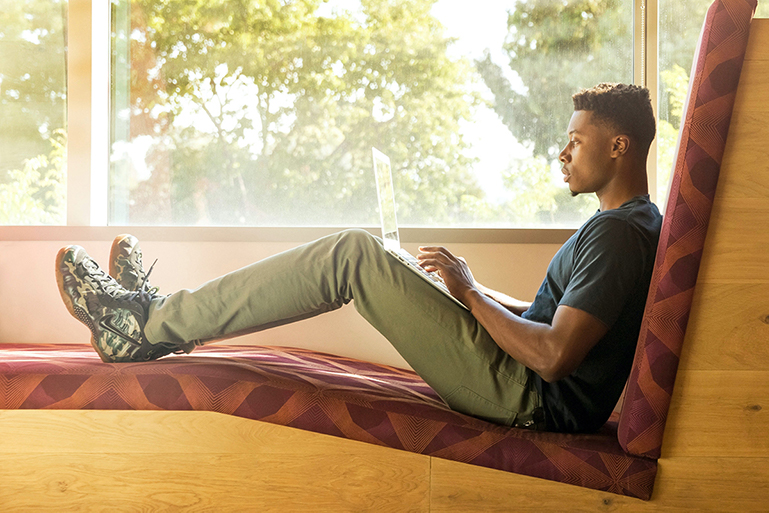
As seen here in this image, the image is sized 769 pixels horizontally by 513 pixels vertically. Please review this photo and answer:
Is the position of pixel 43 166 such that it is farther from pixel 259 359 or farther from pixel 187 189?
pixel 259 359

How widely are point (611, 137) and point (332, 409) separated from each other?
33.1 inches

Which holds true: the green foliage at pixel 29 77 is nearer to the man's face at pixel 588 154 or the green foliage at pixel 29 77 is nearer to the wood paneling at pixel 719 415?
the man's face at pixel 588 154

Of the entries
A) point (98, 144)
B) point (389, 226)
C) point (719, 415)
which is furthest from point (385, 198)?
point (98, 144)

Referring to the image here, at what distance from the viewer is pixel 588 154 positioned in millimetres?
1236

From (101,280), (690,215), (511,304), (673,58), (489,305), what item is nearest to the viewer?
(690,215)

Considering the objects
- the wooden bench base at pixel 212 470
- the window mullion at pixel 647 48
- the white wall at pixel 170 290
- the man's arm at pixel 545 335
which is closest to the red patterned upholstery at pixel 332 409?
the wooden bench base at pixel 212 470

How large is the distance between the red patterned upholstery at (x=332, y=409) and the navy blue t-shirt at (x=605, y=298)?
0.20 feet

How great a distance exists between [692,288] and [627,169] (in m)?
0.36

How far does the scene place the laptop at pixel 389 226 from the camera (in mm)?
1166

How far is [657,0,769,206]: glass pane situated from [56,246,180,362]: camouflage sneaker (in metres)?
1.84

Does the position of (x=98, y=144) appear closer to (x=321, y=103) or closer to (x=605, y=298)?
(x=321, y=103)

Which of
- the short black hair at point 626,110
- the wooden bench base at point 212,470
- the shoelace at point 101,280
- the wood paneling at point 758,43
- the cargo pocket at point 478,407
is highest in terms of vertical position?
the wood paneling at point 758,43

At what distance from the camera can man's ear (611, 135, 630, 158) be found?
121 centimetres

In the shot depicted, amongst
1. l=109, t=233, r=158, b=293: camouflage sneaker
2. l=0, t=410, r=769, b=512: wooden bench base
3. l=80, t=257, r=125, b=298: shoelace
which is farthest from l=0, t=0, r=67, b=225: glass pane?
l=0, t=410, r=769, b=512: wooden bench base
